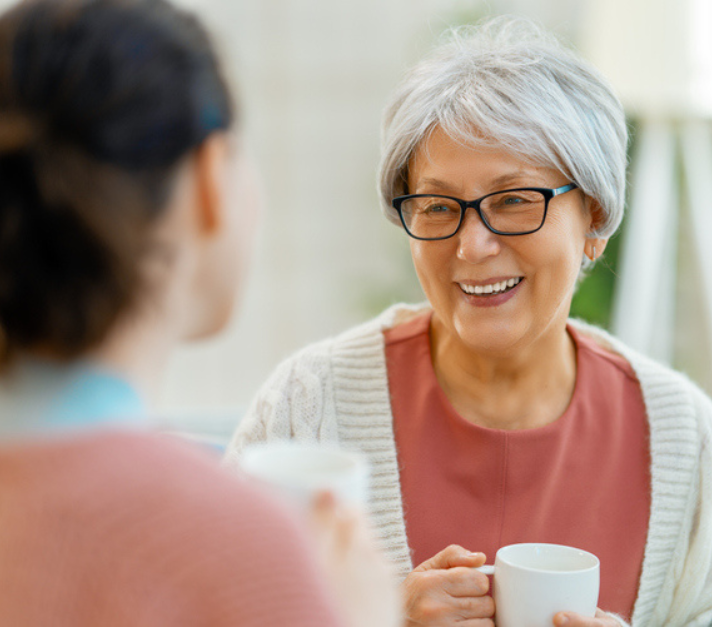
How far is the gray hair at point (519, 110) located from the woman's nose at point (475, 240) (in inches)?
4.8

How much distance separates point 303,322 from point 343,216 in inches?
21.7

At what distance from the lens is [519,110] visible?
1.37 metres

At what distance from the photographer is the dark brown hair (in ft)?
1.98

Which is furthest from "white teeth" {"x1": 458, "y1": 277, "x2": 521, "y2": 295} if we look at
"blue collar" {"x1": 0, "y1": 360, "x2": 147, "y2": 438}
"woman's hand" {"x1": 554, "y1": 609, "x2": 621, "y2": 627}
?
"blue collar" {"x1": 0, "y1": 360, "x2": 147, "y2": 438}

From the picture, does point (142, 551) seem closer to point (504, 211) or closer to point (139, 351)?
point (139, 351)

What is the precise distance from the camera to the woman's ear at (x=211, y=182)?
2.19ft

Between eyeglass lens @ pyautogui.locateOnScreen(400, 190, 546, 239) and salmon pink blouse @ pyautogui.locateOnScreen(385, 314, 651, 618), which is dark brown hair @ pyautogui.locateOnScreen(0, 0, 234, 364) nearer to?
eyeglass lens @ pyautogui.locateOnScreen(400, 190, 546, 239)

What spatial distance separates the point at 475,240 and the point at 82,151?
0.87m

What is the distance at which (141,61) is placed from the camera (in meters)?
0.62

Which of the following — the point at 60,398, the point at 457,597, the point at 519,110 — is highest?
the point at 519,110

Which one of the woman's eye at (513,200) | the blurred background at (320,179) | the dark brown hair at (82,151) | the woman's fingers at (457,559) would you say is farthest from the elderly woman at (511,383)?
the blurred background at (320,179)

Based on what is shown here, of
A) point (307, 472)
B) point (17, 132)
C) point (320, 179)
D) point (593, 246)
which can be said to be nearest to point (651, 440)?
point (593, 246)

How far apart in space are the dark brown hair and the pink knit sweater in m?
0.11

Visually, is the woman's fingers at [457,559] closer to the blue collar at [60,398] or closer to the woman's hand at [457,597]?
the woman's hand at [457,597]
